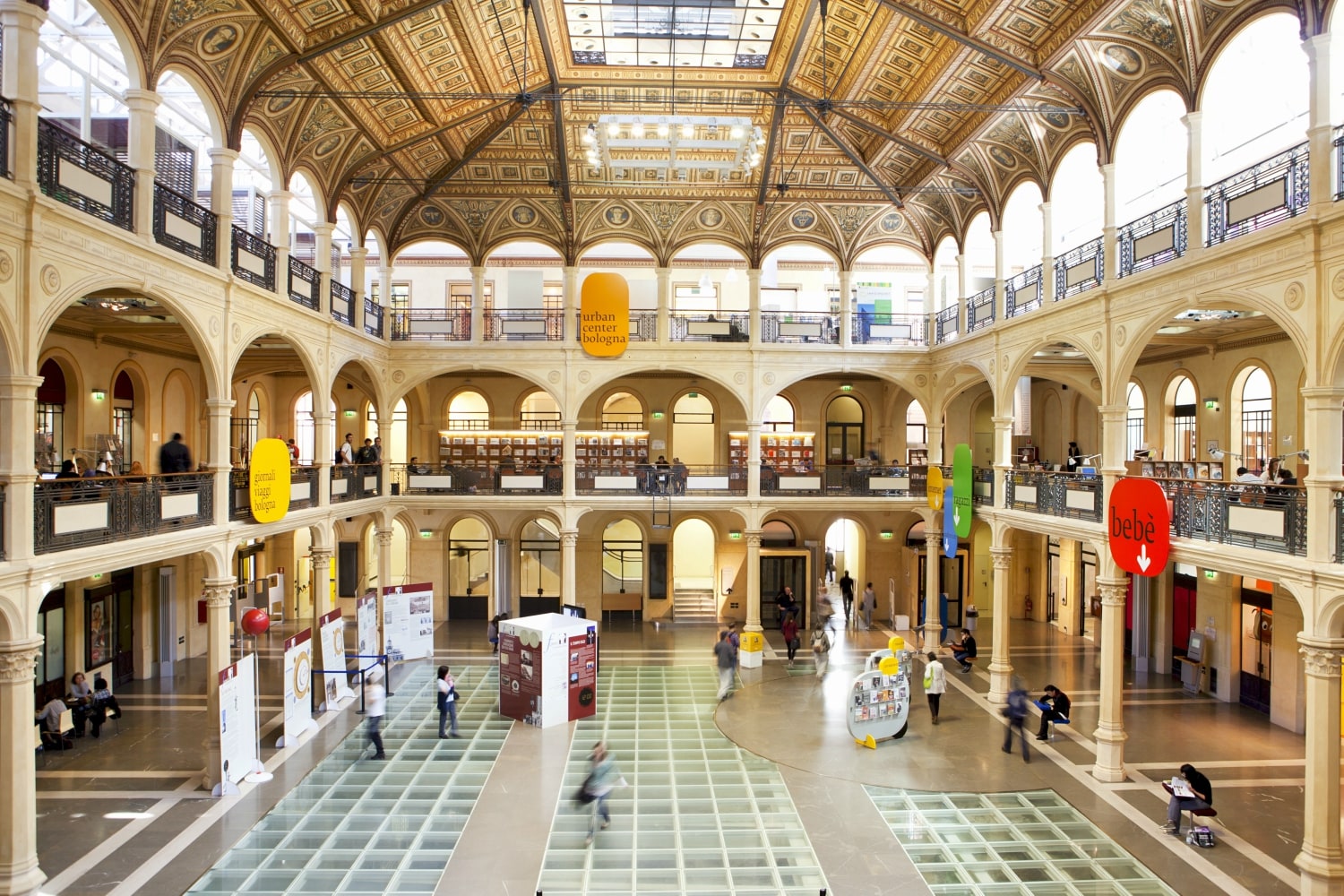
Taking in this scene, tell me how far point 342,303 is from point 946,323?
1501 centimetres

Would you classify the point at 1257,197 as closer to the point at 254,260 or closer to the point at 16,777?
the point at 254,260

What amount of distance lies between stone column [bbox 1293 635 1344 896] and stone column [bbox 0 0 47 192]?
1565cm

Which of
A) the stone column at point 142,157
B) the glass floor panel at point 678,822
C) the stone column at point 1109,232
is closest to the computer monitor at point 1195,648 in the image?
the stone column at point 1109,232

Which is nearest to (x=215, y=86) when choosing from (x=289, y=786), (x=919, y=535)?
(x=289, y=786)

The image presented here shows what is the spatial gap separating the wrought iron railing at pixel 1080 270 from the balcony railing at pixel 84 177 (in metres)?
14.8

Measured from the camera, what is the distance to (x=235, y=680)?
41.0 feet

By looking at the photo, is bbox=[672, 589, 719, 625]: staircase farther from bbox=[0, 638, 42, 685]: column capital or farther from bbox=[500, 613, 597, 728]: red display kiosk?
bbox=[0, 638, 42, 685]: column capital

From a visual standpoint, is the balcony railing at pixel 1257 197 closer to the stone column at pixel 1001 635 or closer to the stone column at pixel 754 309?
the stone column at pixel 1001 635

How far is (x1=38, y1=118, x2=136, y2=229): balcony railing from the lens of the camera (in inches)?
368

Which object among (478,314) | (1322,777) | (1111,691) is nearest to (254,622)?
(478,314)

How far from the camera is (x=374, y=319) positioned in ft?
68.3

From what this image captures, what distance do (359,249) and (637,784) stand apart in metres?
14.4

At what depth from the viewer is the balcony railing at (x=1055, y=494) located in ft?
48.0

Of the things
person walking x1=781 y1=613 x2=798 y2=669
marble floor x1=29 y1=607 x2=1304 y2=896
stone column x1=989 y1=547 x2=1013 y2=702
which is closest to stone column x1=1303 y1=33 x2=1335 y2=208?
marble floor x1=29 y1=607 x2=1304 y2=896
